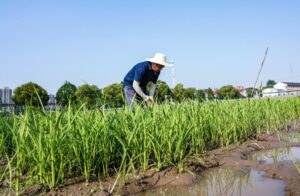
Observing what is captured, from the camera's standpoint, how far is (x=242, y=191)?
2922mm

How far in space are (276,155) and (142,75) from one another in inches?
90.6

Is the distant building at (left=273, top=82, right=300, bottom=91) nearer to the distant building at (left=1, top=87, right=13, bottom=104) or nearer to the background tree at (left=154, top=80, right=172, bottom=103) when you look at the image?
the distant building at (left=1, top=87, right=13, bottom=104)

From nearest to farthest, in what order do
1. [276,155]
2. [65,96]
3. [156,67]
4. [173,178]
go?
[173,178] → [65,96] → [276,155] → [156,67]

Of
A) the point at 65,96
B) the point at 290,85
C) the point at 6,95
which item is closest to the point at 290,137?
the point at 65,96

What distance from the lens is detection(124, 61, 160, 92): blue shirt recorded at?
225 inches

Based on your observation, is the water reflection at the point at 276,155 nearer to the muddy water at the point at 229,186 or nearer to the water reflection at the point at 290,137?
the water reflection at the point at 290,137

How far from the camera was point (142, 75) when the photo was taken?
575cm

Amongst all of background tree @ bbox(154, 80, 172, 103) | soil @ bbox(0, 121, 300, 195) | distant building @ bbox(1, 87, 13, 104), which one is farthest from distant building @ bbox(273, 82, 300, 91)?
soil @ bbox(0, 121, 300, 195)

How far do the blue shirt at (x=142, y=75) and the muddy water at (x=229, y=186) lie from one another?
8.36ft

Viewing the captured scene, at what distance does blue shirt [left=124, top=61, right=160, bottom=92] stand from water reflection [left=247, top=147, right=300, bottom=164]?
206 cm

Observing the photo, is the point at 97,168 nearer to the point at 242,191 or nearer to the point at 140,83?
the point at 242,191

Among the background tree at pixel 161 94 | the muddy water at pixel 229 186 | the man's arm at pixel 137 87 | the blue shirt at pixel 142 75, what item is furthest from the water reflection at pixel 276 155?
the blue shirt at pixel 142 75

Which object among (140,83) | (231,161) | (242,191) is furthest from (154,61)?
(242,191)

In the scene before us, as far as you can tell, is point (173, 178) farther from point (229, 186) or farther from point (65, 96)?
point (65, 96)
